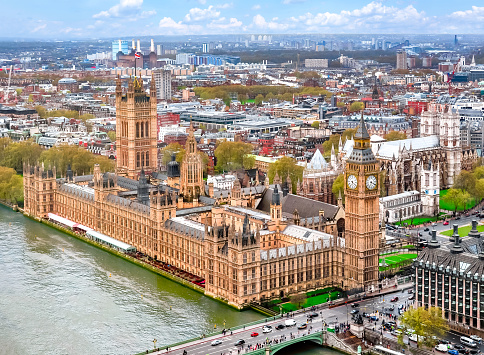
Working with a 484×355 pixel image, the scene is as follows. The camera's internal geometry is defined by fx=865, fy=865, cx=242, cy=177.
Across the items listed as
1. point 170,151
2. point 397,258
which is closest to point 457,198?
point 397,258

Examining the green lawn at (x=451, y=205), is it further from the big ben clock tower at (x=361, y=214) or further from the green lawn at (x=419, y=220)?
the big ben clock tower at (x=361, y=214)

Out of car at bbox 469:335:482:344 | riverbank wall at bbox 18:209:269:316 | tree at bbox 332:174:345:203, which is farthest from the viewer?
tree at bbox 332:174:345:203

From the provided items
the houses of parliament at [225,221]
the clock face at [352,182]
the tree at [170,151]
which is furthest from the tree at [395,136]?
the clock face at [352,182]

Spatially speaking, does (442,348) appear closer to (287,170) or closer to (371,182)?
(371,182)

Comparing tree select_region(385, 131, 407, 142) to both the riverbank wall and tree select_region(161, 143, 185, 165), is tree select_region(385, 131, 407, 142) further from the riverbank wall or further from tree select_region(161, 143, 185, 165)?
the riverbank wall

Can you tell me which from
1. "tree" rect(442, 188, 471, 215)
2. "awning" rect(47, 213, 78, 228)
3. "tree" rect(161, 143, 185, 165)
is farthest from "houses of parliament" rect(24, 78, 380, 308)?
"tree" rect(442, 188, 471, 215)

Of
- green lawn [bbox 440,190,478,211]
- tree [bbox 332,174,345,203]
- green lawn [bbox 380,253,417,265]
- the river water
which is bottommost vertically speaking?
the river water
